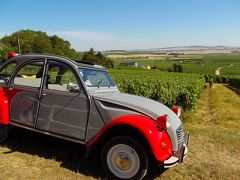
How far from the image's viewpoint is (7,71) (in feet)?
20.1

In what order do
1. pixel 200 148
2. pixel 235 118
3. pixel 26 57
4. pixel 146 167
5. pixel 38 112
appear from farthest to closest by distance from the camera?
pixel 235 118 → pixel 200 148 → pixel 26 57 → pixel 38 112 → pixel 146 167

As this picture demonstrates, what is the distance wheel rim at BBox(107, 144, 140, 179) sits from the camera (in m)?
4.41

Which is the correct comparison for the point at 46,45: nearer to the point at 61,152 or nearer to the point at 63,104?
the point at 61,152

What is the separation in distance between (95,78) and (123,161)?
5.91ft

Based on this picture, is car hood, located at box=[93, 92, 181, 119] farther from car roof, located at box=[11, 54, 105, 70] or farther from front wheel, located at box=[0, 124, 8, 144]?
front wheel, located at box=[0, 124, 8, 144]

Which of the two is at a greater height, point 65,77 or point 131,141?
point 65,77

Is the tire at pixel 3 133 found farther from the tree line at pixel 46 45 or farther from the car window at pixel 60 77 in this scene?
the tree line at pixel 46 45

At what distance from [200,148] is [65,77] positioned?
11.2ft

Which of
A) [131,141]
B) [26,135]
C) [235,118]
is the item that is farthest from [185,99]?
[131,141]

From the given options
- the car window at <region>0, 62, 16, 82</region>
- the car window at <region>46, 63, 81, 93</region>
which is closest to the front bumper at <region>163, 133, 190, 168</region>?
the car window at <region>46, 63, 81, 93</region>

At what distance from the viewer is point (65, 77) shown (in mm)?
5480

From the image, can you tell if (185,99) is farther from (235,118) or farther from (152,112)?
(152,112)

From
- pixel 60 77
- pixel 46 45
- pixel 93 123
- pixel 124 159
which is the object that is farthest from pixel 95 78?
pixel 46 45

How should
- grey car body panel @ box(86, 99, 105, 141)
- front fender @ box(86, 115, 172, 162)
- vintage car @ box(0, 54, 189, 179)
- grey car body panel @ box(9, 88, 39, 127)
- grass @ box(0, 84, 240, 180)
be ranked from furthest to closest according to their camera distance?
grey car body panel @ box(9, 88, 39, 127) → grass @ box(0, 84, 240, 180) → grey car body panel @ box(86, 99, 105, 141) → vintage car @ box(0, 54, 189, 179) → front fender @ box(86, 115, 172, 162)
